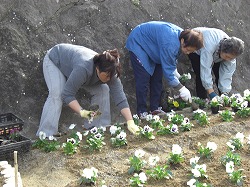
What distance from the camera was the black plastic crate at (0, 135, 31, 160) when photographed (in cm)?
468

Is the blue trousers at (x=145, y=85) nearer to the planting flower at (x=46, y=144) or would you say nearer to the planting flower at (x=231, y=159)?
the planting flower at (x=46, y=144)

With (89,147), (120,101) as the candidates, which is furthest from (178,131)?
(89,147)

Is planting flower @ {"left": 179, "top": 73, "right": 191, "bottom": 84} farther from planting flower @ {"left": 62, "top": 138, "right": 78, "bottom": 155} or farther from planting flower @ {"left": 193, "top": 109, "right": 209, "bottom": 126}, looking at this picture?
planting flower @ {"left": 62, "top": 138, "right": 78, "bottom": 155}

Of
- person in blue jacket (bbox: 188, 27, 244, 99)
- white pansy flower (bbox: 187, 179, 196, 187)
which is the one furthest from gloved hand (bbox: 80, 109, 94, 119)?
person in blue jacket (bbox: 188, 27, 244, 99)

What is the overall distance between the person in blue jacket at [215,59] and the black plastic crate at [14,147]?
111 inches

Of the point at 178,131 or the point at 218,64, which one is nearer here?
the point at 178,131

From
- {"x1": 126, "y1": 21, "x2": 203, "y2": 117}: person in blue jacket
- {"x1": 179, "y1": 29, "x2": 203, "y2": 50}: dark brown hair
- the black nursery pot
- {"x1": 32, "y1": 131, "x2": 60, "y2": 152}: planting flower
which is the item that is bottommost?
the black nursery pot

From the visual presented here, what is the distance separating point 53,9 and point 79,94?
1.27 metres

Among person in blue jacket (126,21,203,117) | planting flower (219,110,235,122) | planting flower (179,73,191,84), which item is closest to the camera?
person in blue jacket (126,21,203,117)

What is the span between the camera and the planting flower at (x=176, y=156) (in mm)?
4727

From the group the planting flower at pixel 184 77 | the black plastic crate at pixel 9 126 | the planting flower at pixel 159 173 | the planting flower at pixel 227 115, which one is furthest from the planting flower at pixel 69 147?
the planting flower at pixel 184 77

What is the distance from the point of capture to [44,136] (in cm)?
522

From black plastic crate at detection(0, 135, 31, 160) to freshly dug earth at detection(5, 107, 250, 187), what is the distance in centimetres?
10

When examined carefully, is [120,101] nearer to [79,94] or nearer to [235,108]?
[79,94]
